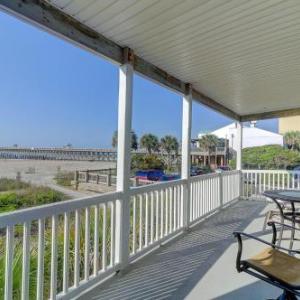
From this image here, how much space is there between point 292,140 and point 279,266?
1186 inches

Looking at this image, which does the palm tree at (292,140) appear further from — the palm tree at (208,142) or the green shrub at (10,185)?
the green shrub at (10,185)

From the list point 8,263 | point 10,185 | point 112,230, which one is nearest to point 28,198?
point 10,185

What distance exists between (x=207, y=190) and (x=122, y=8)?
4110 millimetres

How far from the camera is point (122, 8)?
2.45 meters

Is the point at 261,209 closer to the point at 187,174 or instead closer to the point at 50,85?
the point at 187,174

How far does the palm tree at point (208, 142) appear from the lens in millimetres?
27109

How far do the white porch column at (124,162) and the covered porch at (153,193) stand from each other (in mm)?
11

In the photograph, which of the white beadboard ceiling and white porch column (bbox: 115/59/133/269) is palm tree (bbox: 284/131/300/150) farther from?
white porch column (bbox: 115/59/133/269)

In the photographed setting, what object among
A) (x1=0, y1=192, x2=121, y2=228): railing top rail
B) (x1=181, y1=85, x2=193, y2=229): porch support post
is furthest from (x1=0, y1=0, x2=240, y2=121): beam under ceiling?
(x1=0, y1=192, x2=121, y2=228): railing top rail

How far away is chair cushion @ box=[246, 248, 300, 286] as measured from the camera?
194cm

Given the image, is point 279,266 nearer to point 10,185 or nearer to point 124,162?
point 124,162

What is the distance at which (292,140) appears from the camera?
29.3m

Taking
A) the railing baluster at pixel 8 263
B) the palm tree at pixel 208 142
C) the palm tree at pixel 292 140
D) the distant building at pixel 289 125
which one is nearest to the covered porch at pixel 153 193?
the railing baluster at pixel 8 263

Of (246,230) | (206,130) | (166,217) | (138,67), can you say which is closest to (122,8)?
(138,67)
